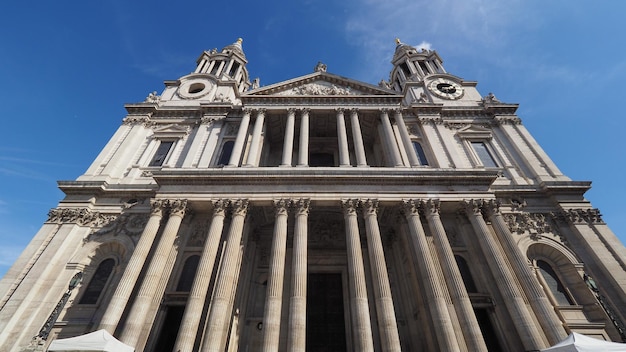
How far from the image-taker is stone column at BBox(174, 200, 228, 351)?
11477mm

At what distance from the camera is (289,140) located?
64.6ft

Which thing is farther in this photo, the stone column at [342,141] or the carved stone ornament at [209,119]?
the carved stone ornament at [209,119]

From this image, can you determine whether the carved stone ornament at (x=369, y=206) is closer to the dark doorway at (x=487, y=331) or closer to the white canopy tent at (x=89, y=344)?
the dark doorway at (x=487, y=331)

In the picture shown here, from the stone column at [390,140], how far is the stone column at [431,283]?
3.61 metres

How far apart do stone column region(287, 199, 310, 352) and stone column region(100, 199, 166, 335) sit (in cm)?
732

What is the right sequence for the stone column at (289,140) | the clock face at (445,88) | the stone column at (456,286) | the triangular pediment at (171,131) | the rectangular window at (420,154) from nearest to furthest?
1. the stone column at (456,286)
2. the stone column at (289,140)
3. the rectangular window at (420,154)
4. the triangular pediment at (171,131)
5. the clock face at (445,88)

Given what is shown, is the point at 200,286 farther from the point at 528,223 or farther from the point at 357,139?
the point at 528,223

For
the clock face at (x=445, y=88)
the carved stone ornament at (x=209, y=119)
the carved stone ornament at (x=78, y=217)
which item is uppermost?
the clock face at (x=445, y=88)

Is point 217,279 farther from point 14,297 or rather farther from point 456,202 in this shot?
point 456,202

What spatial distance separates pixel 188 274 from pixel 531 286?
16.4 metres

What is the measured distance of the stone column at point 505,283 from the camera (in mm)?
11383

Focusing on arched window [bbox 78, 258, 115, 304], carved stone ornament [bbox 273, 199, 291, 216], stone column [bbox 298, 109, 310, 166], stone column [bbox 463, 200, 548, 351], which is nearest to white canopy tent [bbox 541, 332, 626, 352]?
stone column [bbox 463, 200, 548, 351]

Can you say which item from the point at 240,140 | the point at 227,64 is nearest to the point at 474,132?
the point at 240,140

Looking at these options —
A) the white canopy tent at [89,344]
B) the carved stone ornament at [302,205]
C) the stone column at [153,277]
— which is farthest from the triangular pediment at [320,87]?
the white canopy tent at [89,344]
